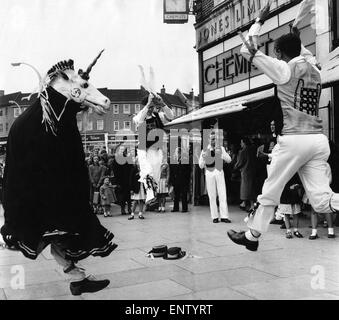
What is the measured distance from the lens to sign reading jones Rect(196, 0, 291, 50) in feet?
39.4

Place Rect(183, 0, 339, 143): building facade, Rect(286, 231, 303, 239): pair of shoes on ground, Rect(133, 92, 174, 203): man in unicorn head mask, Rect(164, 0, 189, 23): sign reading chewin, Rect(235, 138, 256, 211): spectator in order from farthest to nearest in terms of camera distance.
Answer: Rect(164, 0, 189, 23): sign reading chewin < Rect(235, 138, 256, 211): spectator < Rect(183, 0, 339, 143): building facade < Rect(133, 92, 174, 203): man in unicorn head mask < Rect(286, 231, 303, 239): pair of shoes on ground

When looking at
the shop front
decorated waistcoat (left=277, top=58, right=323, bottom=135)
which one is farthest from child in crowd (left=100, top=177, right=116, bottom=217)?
decorated waistcoat (left=277, top=58, right=323, bottom=135)

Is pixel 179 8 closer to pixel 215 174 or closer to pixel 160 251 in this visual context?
pixel 215 174

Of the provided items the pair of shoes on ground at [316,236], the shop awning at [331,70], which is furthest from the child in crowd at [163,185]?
the pair of shoes on ground at [316,236]

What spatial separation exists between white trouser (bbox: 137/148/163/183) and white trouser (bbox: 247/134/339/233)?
466cm

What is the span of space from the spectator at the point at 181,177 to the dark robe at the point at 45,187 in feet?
24.0

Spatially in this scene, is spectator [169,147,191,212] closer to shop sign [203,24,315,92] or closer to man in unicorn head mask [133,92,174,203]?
man in unicorn head mask [133,92,174,203]

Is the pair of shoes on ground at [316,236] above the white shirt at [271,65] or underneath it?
underneath

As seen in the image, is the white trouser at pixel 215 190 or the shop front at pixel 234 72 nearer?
the white trouser at pixel 215 190

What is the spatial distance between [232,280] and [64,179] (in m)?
1.77

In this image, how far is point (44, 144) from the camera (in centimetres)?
362

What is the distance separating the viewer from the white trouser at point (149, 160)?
8.49m

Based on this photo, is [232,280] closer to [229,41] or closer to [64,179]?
[64,179]

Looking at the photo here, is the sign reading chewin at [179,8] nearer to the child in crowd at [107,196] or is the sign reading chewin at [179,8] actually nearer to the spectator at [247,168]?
the spectator at [247,168]
